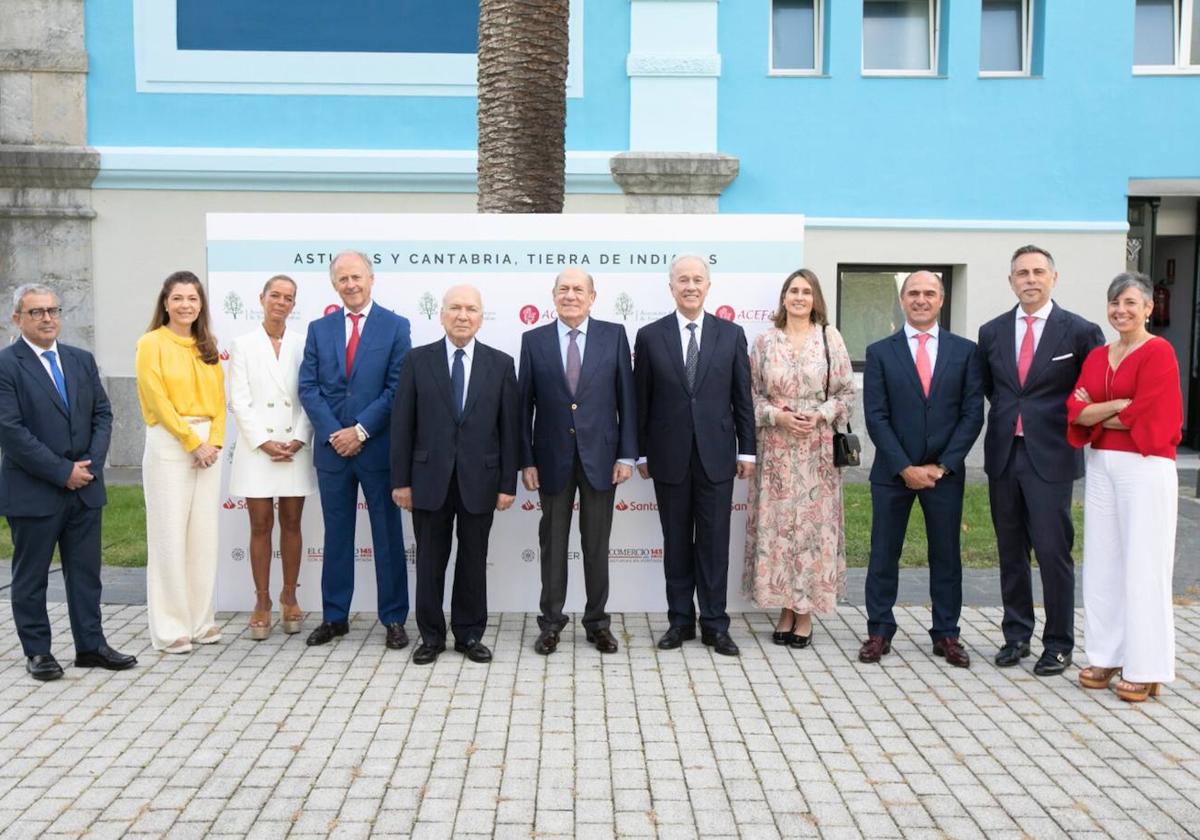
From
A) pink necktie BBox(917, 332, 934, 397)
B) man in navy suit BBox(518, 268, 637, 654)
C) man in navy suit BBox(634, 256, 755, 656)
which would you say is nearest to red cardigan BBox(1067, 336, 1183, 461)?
pink necktie BBox(917, 332, 934, 397)

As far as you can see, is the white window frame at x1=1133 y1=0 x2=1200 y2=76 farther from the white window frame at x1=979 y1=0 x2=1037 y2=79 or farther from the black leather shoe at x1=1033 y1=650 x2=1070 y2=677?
the black leather shoe at x1=1033 y1=650 x2=1070 y2=677

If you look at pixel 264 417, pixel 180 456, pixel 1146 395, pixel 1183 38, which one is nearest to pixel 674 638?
pixel 264 417

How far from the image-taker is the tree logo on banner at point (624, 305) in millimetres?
6883

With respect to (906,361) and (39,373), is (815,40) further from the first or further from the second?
(39,373)

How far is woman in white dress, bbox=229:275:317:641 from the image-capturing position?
6.46 meters

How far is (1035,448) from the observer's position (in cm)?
588

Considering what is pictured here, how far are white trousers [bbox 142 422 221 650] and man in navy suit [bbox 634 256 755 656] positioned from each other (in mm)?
2547

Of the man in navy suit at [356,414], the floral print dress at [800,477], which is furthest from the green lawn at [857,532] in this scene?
the man in navy suit at [356,414]

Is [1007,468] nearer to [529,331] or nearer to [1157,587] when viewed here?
[1157,587]

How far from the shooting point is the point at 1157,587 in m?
5.54

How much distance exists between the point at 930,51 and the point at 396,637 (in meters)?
10.0

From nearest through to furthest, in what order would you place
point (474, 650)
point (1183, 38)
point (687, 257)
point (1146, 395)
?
point (1146, 395) < point (474, 650) < point (687, 257) < point (1183, 38)

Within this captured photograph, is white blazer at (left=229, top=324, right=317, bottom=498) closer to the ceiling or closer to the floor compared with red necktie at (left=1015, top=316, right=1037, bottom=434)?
closer to the floor

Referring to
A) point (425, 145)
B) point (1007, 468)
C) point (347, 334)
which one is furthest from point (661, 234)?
point (425, 145)
